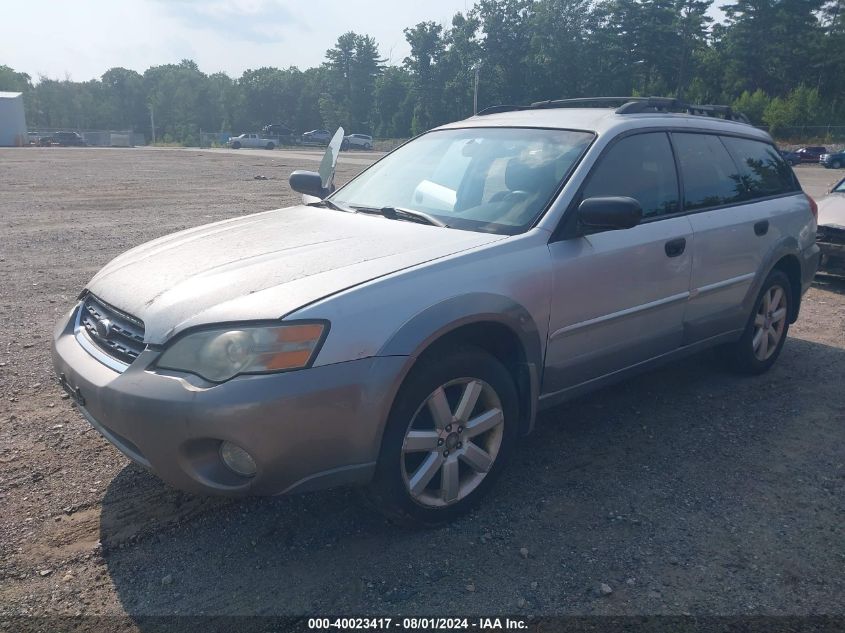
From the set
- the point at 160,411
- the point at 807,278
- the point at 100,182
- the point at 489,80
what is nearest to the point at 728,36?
the point at 489,80

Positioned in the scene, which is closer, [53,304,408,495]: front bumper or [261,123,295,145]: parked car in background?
[53,304,408,495]: front bumper

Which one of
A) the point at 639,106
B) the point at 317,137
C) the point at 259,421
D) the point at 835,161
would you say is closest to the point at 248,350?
the point at 259,421

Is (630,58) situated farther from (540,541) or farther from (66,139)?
(540,541)

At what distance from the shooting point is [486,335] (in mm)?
3205

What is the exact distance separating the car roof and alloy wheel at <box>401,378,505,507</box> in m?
1.67

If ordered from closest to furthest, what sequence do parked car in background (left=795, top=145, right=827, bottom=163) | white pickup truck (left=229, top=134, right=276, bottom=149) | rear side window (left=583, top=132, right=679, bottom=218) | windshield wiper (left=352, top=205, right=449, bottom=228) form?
windshield wiper (left=352, top=205, right=449, bottom=228)
rear side window (left=583, top=132, right=679, bottom=218)
parked car in background (left=795, top=145, right=827, bottom=163)
white pickup truck (left=229, top=134, right=276, bottom=149)

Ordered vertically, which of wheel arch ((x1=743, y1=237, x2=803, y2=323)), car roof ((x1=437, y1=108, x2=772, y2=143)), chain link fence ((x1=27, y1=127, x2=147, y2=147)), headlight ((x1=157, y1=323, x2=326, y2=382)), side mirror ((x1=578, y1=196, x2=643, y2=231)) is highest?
car roof ((x1=437, y1=108, x2=772, y2=143))

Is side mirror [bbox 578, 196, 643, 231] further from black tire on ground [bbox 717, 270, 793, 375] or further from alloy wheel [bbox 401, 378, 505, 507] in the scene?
black tire on ground [bbox 717, 270, 793, 375]

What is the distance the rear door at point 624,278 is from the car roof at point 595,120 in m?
0.09

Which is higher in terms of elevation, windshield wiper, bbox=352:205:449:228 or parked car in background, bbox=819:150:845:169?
windshield wiper, bbox=352:205:449:228

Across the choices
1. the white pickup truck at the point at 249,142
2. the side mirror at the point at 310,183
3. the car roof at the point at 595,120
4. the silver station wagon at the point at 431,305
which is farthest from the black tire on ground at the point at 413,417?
the white pickup truck at the point at 249,142

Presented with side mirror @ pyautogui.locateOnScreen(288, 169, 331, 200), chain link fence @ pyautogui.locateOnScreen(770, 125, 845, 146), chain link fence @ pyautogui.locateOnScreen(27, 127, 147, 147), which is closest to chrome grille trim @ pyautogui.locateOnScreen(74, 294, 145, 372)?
side mirror @ pyautogui.locateOnScreen(288, 169, 331, 200)

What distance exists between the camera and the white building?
187 ft

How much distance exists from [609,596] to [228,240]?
2362mm
